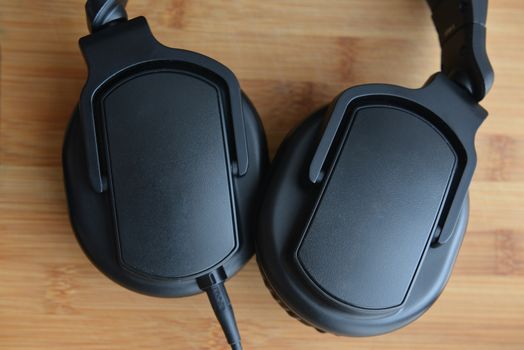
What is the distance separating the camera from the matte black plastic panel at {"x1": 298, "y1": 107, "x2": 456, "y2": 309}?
1.56 feet

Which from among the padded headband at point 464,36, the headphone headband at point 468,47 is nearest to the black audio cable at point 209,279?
the padded headband at point 464,36

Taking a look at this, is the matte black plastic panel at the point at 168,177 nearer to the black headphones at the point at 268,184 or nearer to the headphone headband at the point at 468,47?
the black headphones at the point at 268,184

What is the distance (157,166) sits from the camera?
0.48 metres

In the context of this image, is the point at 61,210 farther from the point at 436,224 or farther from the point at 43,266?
the point at 436,224

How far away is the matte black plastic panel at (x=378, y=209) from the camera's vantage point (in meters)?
0.48

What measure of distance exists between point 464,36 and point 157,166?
0.31 m

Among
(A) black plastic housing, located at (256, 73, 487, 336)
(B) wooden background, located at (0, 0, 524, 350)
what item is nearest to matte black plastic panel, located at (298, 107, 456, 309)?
(A) black plastic housing, located at (256, 73, 487, 336)

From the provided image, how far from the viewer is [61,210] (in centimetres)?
57

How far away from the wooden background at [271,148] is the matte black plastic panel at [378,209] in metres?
0.12

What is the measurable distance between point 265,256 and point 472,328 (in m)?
0.27

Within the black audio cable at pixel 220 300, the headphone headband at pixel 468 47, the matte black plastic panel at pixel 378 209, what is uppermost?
the headphone headband at pixel 468 47

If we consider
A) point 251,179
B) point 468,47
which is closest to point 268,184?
point 251,179

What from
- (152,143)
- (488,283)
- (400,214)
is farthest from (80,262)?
(488,283)

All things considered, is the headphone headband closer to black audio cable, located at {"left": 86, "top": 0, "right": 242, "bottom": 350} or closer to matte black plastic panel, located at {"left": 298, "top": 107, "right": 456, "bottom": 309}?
matte black plastic panel, located at {"left": 298, "top": 107, "right": 456, "bottom": 309}
